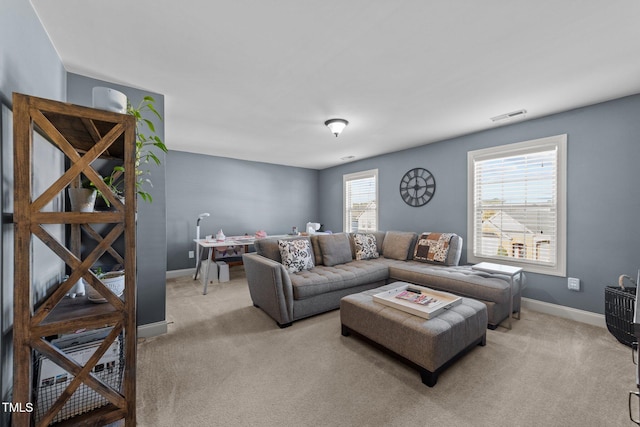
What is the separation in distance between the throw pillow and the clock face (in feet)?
2.58

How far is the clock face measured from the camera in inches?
172

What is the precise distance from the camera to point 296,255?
325 centimetres

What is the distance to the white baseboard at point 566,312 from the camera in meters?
2.71

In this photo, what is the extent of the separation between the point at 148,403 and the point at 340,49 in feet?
9.02

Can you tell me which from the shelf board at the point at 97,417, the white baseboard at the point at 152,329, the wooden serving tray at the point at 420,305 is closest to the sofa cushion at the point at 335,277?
the wooden serving tray at the point at 420,305

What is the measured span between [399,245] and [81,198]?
3.86 metres

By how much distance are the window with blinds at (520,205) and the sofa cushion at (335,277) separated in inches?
58.7

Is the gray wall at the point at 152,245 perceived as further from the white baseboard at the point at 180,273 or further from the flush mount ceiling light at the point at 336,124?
the white baseboard at the point at 180,273

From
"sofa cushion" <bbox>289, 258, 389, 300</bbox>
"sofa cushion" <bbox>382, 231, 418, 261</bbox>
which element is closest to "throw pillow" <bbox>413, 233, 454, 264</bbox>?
"sofa cushion" <bbox>382, 231, 418, 261</bbox>

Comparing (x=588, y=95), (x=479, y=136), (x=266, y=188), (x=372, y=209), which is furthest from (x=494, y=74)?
(x=266, y=188)

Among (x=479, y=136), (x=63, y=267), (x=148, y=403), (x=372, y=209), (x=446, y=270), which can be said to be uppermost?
(x=479, y=136)

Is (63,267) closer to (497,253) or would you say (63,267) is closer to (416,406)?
(416,406)

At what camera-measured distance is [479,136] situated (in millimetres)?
3727

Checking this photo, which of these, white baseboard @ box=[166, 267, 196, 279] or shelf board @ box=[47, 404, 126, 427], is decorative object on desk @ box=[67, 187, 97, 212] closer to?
shelf board @ box=[47, 404, 126, 427]
